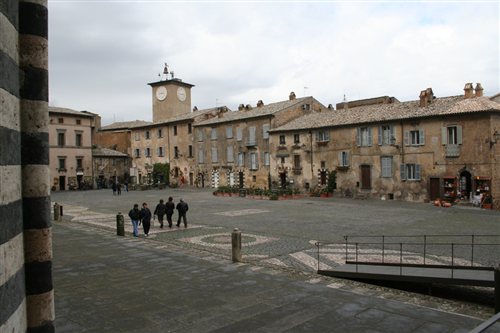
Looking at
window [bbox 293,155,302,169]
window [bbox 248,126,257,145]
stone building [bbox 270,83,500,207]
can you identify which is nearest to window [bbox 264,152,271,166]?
window [bbox 248,126,257,145]

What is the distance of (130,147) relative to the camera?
6166cm

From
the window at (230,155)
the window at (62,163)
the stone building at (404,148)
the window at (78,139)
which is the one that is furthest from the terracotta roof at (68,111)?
the stone building at (404,148)

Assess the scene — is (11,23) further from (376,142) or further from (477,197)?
(376,142)

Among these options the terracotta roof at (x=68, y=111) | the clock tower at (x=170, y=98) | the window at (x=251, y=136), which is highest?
the clock tower at (x=170, y=98)

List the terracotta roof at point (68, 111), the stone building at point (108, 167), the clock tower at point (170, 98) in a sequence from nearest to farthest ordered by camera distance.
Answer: the terracotta roof at point (68, 111)
the stone building at point (108, 167)
the clock tower at point (170, 98)

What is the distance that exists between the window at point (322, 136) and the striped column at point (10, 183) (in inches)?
1374

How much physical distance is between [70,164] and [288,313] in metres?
47.6

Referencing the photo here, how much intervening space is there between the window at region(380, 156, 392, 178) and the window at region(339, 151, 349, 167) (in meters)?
3.16

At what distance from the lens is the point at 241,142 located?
1827 inches

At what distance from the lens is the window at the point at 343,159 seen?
35372 millimetres

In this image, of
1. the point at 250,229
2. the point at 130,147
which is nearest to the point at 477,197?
the point at 250,229

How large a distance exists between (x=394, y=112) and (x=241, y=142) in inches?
716

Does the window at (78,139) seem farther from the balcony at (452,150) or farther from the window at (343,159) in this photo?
the balcony at (452,150)

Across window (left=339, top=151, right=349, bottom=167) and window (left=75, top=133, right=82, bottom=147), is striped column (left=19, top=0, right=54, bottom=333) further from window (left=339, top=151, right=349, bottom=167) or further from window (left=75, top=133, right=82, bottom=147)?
window (left=75, top=133, right=82, bottom=147)
